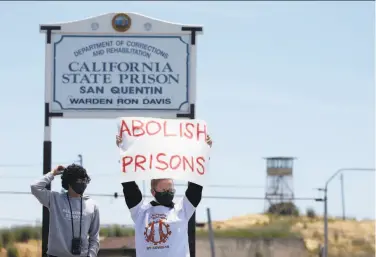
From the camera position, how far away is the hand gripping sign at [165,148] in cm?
1155

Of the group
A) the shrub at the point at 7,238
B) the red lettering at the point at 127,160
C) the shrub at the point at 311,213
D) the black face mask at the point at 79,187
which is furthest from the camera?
the shrub at the point at 311,213

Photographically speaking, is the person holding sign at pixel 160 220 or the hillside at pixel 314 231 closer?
the person holding sign at pixel 160 220

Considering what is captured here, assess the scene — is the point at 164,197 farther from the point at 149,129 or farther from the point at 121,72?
the point at 121,72

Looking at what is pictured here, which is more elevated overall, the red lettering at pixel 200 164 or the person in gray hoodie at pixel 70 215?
the red lettering at pixel 200 164

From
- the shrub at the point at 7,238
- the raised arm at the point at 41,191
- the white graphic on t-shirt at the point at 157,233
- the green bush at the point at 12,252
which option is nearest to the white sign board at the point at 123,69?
the raised arm at the point at 41,191

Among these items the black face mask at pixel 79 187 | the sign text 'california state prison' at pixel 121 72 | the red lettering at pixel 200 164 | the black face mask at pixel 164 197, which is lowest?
the black face mask at pixel 164 197

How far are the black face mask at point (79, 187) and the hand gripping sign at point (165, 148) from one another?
1.96 feet

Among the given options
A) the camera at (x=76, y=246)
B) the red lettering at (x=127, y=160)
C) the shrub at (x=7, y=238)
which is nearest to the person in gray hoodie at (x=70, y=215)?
the camera at (x=76, y=246)

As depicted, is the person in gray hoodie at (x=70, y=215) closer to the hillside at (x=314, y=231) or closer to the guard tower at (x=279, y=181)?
the hillside at (x=314, y=231)

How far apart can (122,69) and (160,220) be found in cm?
574

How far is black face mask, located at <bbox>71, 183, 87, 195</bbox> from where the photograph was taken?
1189 cm

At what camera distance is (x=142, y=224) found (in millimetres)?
10969

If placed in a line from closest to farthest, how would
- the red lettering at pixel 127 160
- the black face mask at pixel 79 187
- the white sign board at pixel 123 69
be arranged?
the red lettering at pixel 127 160 → the black face mask at pixel 79 187 → the white sign board at pixel 123 69

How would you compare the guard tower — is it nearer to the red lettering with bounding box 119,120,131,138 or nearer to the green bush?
the green bush
